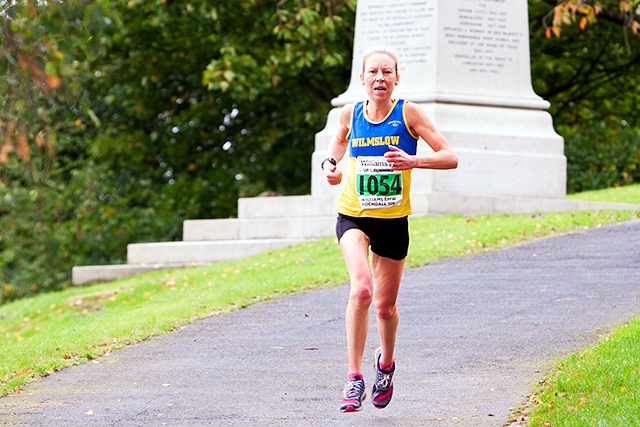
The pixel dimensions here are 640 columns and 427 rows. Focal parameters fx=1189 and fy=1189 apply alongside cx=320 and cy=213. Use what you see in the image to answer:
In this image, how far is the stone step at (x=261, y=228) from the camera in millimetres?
15094

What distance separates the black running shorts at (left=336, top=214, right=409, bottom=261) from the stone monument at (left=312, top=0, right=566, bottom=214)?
900 centimetres

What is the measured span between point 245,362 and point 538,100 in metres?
9.39

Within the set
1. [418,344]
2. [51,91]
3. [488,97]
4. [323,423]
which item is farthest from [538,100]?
[51,91]

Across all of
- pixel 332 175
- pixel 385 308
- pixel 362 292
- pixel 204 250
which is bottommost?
pixel 204 250

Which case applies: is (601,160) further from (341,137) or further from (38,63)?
(38,63)

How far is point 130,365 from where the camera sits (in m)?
7.96

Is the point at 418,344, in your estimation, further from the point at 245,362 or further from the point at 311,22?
the point at 311,22

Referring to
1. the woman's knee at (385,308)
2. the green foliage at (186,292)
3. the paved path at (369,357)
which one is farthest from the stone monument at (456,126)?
the woman's knee at (385,308)

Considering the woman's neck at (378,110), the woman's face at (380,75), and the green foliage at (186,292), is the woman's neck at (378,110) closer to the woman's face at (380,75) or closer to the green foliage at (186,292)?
the woman's face at (380,75)

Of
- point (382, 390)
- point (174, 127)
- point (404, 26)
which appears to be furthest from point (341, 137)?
point (174, 127)

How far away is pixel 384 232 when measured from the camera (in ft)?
19.7

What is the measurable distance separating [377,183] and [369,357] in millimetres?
2230

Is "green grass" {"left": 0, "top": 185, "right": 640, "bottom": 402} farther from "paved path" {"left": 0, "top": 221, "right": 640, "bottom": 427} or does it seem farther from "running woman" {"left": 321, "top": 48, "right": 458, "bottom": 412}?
"running woman" {"left": 321, "top": 48, "right": 458, "bottom": 412}

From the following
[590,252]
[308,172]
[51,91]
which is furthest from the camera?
[308,172]
